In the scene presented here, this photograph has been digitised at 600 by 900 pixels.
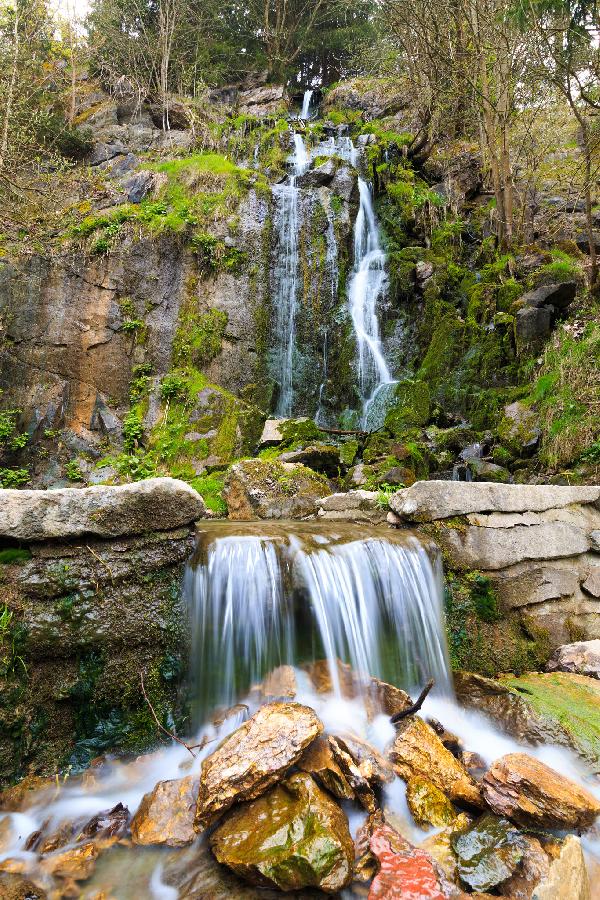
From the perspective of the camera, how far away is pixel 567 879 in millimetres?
2301

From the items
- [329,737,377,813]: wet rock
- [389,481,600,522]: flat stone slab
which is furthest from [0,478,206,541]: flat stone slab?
[389,481,600,522]: flat stone slab

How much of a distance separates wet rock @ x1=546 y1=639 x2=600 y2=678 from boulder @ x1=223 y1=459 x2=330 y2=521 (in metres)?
3.22

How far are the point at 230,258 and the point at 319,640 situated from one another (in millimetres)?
10551

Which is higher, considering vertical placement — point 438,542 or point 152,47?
point 152,47

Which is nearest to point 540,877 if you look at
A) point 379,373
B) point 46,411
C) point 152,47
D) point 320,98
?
point 379,373

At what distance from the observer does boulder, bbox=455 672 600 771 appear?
3.50 meters

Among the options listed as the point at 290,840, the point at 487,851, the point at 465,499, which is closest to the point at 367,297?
the point at 465,499

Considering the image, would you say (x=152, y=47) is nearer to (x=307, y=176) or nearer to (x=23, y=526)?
(x=307, y=176)

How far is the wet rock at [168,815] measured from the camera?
2.77m

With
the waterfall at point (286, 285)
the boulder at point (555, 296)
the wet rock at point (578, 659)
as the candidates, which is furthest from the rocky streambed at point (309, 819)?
the waterfall at point (286, 285)

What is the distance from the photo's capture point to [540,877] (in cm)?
241

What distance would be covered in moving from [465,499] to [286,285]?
924 cm

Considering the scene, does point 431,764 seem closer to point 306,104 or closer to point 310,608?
point 310,608

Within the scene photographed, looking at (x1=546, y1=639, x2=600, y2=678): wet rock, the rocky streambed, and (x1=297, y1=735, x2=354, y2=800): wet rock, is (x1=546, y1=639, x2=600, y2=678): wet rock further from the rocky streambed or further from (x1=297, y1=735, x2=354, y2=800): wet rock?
(x1=297, y1=735, x2=354, y2=800): wet rock
